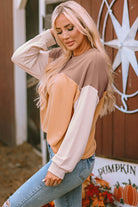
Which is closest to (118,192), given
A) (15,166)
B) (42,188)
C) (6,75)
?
(42,188)

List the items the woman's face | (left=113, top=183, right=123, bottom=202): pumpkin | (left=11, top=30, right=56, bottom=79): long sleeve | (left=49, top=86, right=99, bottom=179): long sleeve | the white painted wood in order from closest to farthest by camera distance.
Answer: (left=49, top=86, right=99, bottom=179): long sleeve, the woman's face, (left=11, top=30, right=56, bottom=79): long sleeve, (left=113, top=183, right=123, bottom=202): pumpkin, the white painted wood

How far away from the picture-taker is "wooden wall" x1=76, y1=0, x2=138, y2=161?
2.86 metres

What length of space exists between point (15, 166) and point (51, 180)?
127 inches

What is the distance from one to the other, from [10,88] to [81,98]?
402cm

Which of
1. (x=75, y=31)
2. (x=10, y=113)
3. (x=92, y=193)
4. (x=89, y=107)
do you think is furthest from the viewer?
(x=10, y=113)

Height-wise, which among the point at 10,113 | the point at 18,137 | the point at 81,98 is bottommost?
the point at 18,137

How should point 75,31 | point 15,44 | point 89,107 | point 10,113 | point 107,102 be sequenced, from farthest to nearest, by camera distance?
1. point 10,113
2. point 15,44
3. point 107,102
4. point 75,31
5. point 89,107

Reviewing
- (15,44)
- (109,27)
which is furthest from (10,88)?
(109,27)

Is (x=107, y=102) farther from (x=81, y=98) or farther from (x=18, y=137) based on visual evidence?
(x=18, y=137)

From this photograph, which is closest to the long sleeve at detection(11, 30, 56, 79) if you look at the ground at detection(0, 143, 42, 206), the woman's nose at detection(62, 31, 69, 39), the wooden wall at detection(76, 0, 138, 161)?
the woman's nose at detection(62, 31, 69, 39)

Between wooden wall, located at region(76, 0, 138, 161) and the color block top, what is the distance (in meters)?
1.19

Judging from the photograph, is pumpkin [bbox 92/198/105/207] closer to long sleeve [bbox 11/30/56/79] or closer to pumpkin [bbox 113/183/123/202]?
pumpkin [bbox 113/183/123/202]

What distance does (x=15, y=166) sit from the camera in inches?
187

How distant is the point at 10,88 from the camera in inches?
217
